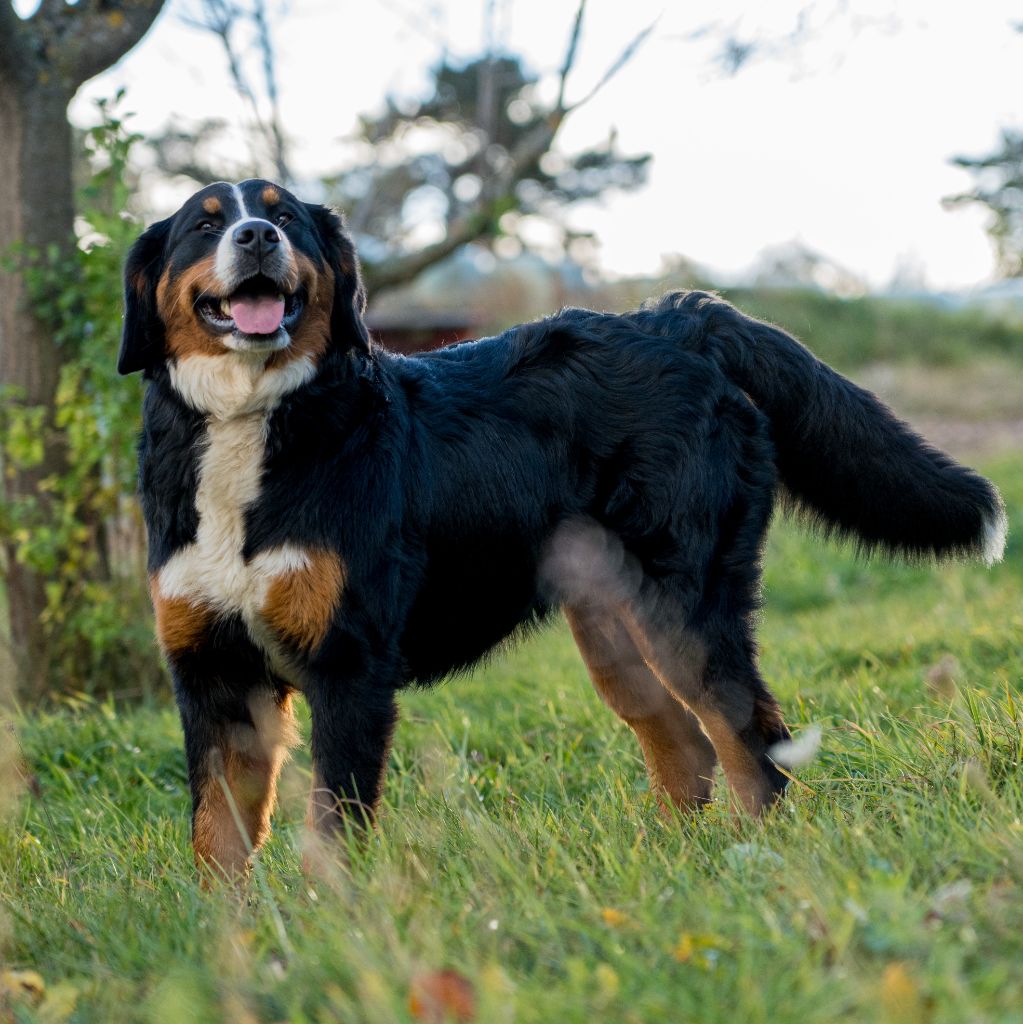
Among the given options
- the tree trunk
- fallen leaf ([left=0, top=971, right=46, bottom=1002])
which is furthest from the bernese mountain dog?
the tree trunk

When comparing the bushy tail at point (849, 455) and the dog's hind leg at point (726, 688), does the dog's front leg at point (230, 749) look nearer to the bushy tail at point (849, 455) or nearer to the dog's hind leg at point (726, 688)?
the dog's hind leg at point (726, 688)

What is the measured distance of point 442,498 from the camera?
12.2 feet

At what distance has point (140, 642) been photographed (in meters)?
6.01

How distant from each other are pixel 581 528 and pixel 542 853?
4.09ft

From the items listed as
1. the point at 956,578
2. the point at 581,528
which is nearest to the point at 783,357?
the point at 581,528

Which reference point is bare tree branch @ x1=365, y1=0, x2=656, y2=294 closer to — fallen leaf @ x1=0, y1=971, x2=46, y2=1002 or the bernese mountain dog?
the bernese mountain dog

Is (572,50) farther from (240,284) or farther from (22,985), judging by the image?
(22,985)

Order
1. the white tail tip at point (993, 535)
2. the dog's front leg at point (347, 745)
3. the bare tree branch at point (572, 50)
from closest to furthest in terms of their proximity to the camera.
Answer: the dog's front leg at point (347, 745) → the white tail tip at point (993, 535) → the bare tree branch at point (572, 50)

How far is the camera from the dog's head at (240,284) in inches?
139

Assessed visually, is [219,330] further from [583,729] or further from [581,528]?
[583,729]

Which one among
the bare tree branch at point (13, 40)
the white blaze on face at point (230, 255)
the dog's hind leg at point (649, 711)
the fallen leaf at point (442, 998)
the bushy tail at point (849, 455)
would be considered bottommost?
the dog's hind leg at point (649, 711)

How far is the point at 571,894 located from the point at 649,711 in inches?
63.0

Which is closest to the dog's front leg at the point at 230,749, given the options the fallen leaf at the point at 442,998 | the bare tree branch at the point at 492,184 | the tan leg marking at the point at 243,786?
the tan leg marking at the point at 243,786

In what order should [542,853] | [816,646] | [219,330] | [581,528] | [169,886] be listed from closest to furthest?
[542,853]
[169,886]
[219,330]
[581,528]
[816,646]
